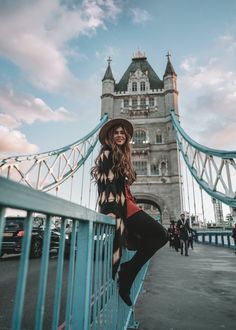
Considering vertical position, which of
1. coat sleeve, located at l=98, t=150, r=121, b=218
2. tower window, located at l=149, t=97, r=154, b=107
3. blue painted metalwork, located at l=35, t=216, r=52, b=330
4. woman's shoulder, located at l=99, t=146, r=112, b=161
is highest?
tower window, located at l=149, t=97, r=154, b=107

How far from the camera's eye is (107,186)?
1951mm

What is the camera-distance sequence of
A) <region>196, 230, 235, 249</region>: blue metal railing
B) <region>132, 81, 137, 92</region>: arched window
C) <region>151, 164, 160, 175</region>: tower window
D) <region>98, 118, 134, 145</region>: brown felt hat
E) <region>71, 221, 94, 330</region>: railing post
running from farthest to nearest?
<region>132, 81, 137, 92</region>: arched window, <region>151, 164, 160, 175</region>: tower window, <region>196, 230, 235, 249</region>: blue metal railing, <region>98, 118, 134, 145</region>: brown felt hat, <region>71, 221, 94, 330</region>: railing post

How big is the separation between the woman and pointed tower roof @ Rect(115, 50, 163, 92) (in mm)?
30302

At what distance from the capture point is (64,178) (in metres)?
20.1

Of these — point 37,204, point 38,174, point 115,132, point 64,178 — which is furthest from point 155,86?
point 37,204

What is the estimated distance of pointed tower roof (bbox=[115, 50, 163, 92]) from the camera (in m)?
31.1

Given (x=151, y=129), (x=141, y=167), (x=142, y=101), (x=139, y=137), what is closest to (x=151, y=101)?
(x=142, y=101)

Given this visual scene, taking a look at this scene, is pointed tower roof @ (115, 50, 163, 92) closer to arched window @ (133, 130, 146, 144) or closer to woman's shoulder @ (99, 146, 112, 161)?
arched window @ (133, 130, 146, 144)

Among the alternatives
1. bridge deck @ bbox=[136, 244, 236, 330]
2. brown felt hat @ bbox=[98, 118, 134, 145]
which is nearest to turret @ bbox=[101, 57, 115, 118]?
bridge deck @ bbox=[136, 244, 236, 330]

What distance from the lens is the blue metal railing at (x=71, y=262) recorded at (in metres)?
0.59

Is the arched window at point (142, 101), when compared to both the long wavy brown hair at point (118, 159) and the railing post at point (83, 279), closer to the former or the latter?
the long wavy brown hair at point (118, 159)

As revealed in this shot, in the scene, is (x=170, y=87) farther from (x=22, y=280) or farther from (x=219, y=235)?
(x=22, y=280)

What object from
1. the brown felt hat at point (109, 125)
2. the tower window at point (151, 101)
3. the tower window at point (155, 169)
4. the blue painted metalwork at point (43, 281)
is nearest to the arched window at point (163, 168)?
the tower window at point (155, 169)

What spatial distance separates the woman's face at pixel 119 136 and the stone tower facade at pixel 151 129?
2194cm
